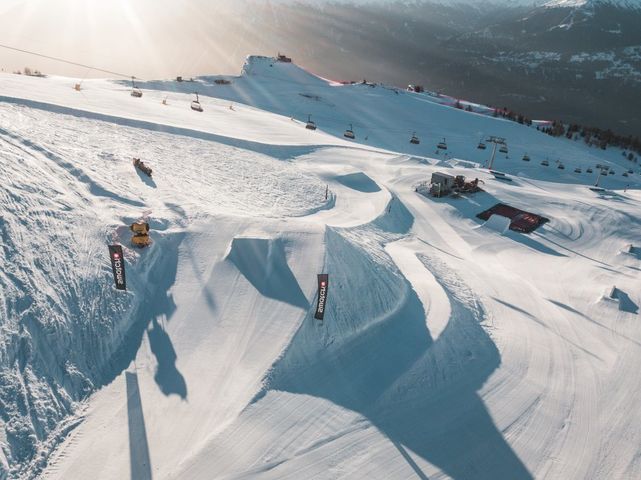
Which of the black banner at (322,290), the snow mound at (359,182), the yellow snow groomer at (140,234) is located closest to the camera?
the black banner at (322,290)

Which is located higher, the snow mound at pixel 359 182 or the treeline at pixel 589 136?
the treeline at pixel 589 136

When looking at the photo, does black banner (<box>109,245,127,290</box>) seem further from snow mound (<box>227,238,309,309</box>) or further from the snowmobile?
the snowmobile

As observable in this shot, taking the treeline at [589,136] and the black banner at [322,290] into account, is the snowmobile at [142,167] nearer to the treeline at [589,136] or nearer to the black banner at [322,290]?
the black banner at [322,290]

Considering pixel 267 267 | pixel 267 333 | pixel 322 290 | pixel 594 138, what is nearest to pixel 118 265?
pixel 267 267

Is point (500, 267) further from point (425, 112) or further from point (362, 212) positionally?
point (425, 112)

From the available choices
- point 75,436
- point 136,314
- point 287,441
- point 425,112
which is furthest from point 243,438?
point 425,112

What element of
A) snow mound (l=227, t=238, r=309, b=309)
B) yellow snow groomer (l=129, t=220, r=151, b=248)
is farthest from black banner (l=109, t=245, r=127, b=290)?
snow mound (l=227, t=238, r=309, b=309)

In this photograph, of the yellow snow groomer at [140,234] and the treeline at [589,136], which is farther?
the treeline at [589,136]

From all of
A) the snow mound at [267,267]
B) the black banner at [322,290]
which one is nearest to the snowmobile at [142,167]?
the snow mound at [267,267]

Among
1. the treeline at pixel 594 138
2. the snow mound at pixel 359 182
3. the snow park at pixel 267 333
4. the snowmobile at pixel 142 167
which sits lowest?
the snow park at pixel 267 333
